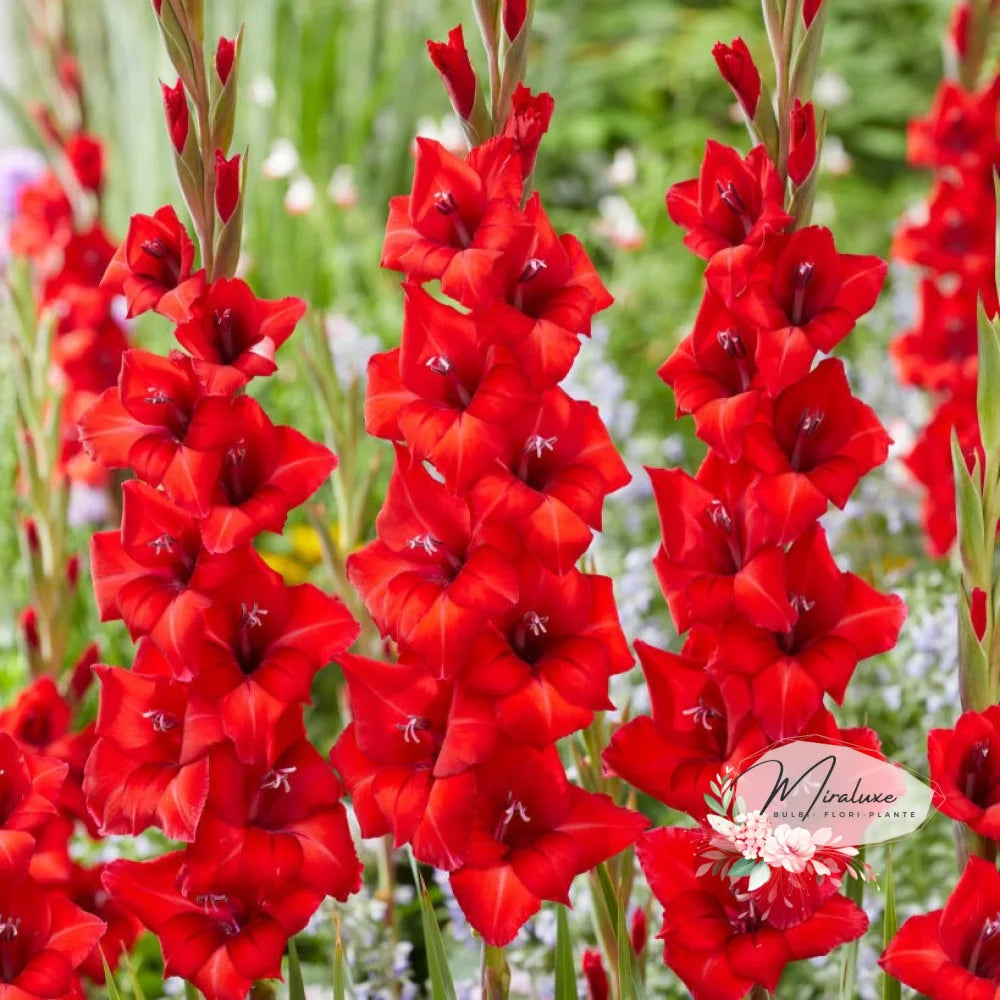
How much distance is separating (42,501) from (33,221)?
81 centimetres

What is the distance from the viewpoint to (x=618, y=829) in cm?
96

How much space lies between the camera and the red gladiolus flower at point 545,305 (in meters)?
0.90

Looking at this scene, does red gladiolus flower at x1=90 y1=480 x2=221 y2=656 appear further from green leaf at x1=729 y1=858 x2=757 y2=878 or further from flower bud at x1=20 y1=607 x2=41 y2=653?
flower bud at x1=20 y1=607 x2=41 y2=653

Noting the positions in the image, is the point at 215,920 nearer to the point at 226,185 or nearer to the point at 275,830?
the point at 275,830

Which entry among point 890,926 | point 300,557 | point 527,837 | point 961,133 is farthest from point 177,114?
point 300,557

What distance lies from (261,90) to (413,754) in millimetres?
2542

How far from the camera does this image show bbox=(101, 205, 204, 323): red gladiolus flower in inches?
38.0

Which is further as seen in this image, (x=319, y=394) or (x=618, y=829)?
(x=319, y=394)

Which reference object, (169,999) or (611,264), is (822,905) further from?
(611,264)

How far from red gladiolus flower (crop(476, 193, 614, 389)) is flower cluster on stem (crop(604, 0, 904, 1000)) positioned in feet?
0.27

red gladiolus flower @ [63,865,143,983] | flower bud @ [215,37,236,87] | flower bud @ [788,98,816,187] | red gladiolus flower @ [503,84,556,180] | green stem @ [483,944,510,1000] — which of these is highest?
flower bud @ [215,37,236,87]

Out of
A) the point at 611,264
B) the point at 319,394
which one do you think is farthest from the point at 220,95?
the point at 611,264

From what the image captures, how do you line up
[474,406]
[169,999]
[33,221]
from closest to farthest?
[474,406] → [169,999] → [33,221]

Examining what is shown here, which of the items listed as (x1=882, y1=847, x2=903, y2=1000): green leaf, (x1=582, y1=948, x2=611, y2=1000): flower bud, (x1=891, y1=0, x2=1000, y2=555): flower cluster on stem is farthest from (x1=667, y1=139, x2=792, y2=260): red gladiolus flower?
(x1=891, y1=0, x2=1000, y2=555): flower cluster on stem
